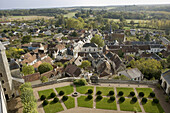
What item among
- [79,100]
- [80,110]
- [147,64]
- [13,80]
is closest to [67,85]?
[79,100]

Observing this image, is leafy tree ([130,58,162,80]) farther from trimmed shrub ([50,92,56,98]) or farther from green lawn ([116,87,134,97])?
trimmed shrub ([50,92,56,98])

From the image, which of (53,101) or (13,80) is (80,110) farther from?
(13,80)

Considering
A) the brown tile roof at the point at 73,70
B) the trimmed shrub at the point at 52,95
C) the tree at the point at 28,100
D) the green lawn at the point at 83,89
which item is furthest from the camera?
the brown tile roof at the point at 73,70

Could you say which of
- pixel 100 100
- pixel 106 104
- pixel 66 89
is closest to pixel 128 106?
pixel 106 104

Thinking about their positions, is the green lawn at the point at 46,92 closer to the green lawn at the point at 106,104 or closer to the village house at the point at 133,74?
the green lawn at the point at 106,104

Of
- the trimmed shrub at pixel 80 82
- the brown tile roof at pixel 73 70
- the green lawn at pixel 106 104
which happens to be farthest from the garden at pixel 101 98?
the brown tile roof at pixel 73 70

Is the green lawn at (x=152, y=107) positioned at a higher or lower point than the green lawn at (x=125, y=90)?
lower
